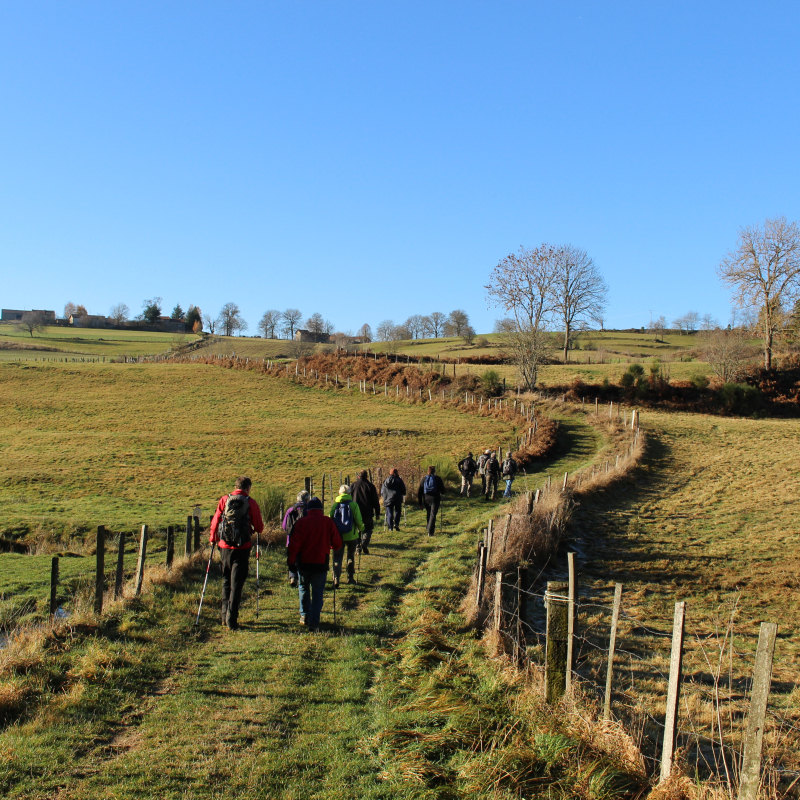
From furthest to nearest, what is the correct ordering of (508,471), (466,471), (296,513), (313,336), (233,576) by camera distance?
(313,336), (508,471), (466,471), (296,513), (233,576)

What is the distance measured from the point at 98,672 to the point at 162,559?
891 cm

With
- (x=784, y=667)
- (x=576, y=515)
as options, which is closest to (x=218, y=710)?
(x=784, y=667)

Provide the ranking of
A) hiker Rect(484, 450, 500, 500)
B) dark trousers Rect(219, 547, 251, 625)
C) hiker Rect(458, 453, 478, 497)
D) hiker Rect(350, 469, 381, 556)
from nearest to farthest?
dark trousers Rect(219, 547, 251, 625) → hiker Rect(350, 469, 381, 556) → hiker Rect(484, 450, 500, 500) → hiker Rect(458, 453, 478, 497)

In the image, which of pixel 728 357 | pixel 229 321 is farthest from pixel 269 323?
pixel 728 357

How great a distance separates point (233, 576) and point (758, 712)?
6.42 m

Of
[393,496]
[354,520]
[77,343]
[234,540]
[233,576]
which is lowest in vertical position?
[393,496]

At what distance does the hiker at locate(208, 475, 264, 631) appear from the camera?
895cm

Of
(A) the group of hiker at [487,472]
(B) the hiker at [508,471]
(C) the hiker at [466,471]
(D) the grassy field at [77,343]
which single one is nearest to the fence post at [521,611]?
(A) the group of hiker at [487,472]

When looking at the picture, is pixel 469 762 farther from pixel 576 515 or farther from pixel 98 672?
pixel 576 515

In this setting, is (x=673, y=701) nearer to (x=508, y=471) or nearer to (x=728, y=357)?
(x=508, y=471)

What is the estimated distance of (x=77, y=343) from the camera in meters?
111

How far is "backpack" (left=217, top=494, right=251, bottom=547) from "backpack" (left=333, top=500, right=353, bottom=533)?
294 cm

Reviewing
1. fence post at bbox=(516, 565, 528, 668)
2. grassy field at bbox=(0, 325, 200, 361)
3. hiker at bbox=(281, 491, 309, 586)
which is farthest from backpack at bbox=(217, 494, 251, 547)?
grassy field at bbox=(0, 325, 200, 361)

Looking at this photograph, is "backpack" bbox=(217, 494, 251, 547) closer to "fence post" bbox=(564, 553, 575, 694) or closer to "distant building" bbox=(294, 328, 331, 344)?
"fence post" bbox=(564, 553, 575, 694)
